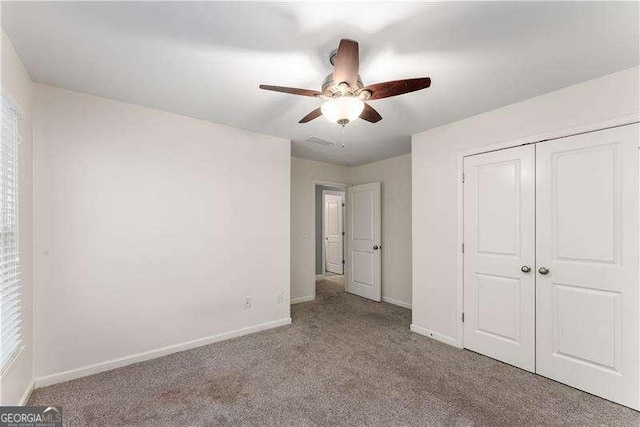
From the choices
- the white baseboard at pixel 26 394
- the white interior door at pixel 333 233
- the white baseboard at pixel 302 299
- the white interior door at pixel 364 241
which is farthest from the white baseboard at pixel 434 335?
the white interior door at pixel 333 233

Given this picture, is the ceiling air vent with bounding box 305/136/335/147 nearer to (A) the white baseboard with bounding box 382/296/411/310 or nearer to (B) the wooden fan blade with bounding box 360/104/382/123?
(B) the wooden fan blade with bounding box 360/104/382/123

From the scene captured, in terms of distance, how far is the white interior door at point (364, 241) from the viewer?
475 cm

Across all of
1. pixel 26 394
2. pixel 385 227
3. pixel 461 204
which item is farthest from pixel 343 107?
Answer: pixel 385 227

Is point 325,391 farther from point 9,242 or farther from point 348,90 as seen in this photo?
point 9,242

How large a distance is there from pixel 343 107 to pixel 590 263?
2.24 metres

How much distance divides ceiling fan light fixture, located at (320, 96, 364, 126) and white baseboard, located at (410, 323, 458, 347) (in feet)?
8.52

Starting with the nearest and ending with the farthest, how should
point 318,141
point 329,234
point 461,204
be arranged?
1. point 461,204
2. point 318,141
3. point 329,234

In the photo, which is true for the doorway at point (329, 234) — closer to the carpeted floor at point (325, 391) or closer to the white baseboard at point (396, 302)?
the white baseboard at point (396, 302)

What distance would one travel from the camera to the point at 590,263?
7.06ft

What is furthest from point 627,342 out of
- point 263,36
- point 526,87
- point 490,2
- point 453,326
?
point 263,36

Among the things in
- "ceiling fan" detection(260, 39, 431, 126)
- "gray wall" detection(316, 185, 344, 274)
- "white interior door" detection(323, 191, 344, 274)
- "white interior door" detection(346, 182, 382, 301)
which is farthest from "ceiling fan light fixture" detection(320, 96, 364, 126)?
"white interior door" detection(323, 191, 344, 274)

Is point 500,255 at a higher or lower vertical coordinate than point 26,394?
higher

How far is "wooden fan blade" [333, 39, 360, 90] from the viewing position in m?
1.39

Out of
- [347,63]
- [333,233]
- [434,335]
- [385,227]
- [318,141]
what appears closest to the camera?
[347,63]
